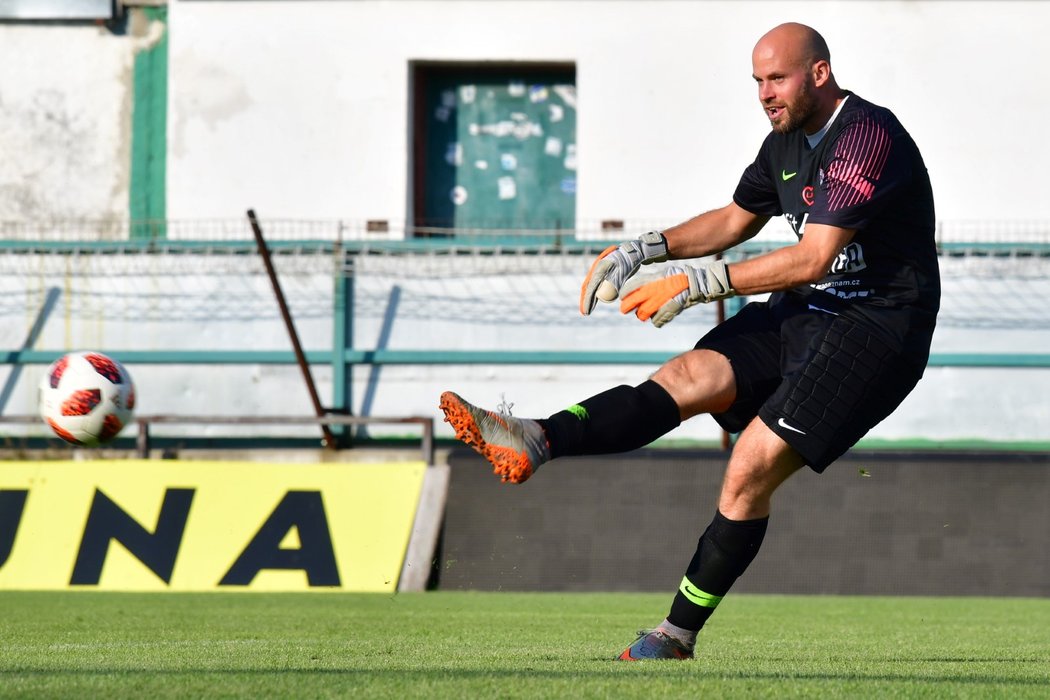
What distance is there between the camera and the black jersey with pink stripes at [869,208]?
512cm

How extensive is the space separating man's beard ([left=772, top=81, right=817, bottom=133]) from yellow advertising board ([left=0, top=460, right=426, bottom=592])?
22.5ft

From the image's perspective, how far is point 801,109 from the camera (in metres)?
5.39

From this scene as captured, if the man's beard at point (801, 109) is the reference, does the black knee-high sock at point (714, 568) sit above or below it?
below

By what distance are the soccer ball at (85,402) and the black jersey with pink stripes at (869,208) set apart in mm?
5019

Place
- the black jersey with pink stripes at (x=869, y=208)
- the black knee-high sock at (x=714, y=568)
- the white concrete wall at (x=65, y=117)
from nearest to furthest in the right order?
1. the black jersey with pink stripes at (x=869, y=208)
2. the black knee-high sock at (x=714, y=568)
3. the white concrete wall at (x=65, y=117)

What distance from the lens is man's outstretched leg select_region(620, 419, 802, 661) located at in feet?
17.6

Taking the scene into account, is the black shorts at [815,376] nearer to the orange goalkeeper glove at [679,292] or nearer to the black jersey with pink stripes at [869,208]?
the black jersey with pink stripes at [869,208]

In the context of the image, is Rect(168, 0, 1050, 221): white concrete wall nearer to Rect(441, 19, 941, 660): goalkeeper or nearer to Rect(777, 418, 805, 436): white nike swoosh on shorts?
Rect(441, 19, 941, 660): goalkeeper

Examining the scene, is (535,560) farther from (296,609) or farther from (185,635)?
(185,635)

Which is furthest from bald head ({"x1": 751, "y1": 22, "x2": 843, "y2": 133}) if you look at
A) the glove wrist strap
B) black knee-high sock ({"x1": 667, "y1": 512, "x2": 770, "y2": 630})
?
black knee-high sock ({"x1": 667, "y1": 512, "x2": 770, "y2": 630})

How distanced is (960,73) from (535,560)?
700 centimetres

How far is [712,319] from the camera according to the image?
1433 centimetres

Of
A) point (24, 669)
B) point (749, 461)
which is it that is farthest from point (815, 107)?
point (24, 669)

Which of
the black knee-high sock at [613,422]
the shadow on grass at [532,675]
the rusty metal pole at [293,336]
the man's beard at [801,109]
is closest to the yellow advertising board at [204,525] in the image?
the rusty metal pole at [293,336]
